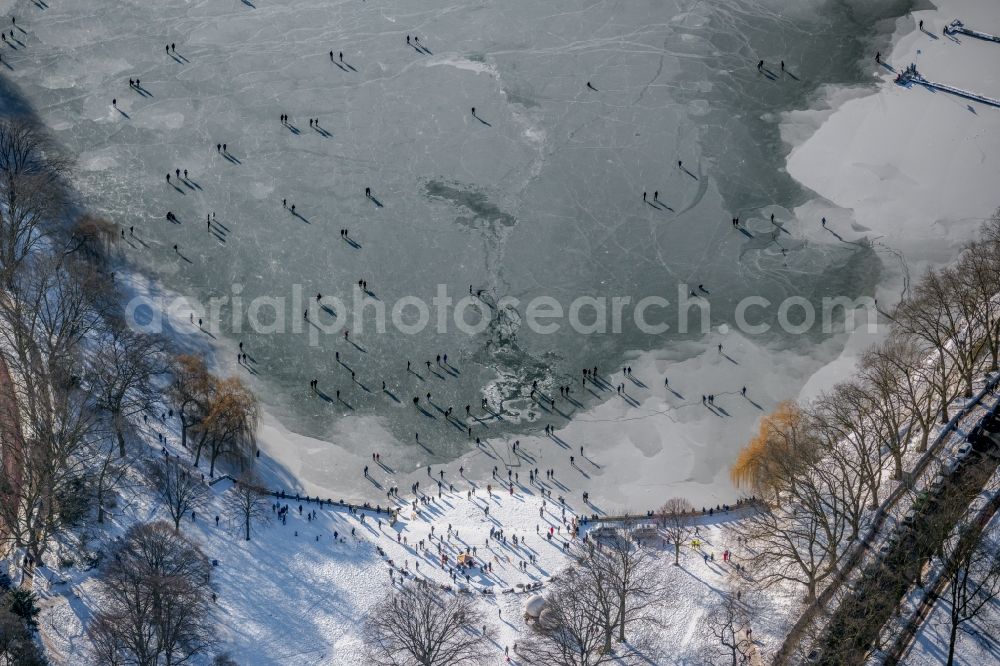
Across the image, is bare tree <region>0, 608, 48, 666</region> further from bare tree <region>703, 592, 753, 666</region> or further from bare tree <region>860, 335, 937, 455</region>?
bare tree <region>860, 335, 937, 455</region>

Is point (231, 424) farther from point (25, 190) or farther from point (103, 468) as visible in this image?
point (25, 190)

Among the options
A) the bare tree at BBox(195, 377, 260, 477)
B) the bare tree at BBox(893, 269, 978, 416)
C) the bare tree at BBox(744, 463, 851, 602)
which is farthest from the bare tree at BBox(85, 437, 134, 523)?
the bare tree at BBox(893, 269, 978, 416)

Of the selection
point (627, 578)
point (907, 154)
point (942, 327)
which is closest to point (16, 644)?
point (627, 578)

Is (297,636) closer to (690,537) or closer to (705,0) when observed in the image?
(690,537)

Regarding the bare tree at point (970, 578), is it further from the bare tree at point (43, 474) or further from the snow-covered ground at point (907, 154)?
the bare tree at point (43, 474)

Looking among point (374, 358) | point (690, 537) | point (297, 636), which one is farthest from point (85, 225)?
point (690, 537)

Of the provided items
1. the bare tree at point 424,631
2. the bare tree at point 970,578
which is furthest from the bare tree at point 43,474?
the bare tree at point 970,578
